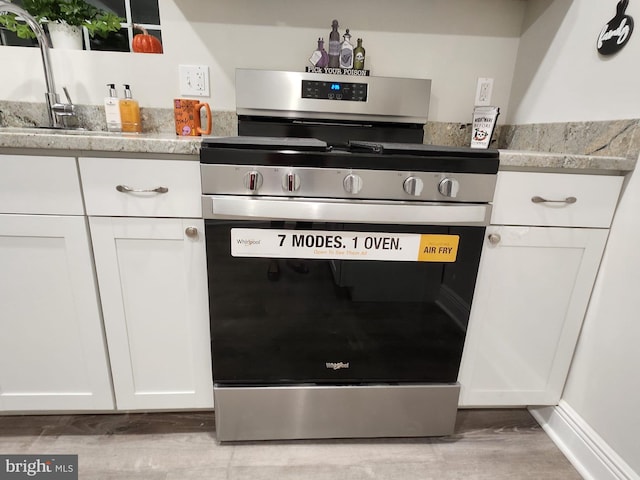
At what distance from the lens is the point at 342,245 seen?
89 centimetres

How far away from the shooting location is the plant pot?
4.05ft

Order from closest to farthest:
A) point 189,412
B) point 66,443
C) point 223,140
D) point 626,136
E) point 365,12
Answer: point 223,140 → point 626,136 → point 66,443 → point 189,412 → point 365,12

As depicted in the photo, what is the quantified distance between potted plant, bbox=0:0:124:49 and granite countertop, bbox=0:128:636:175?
2.18 feet

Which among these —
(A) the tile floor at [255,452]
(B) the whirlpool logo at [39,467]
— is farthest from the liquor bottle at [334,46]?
(B) the whirlpool logo at [39,467]

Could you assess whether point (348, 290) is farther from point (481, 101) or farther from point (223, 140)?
point (481, 101)

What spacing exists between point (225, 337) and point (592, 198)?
113 centimetres

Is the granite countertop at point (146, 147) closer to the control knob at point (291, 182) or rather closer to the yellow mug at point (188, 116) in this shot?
the control knob at point (291, 182)

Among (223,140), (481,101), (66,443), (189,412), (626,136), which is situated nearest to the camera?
(223,140)

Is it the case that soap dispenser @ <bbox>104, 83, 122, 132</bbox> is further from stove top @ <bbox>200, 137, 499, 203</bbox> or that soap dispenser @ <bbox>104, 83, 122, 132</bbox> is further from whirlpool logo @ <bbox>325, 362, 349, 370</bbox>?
whirlpool logo @ <bbox>325, 362, 349, 370</bbox>

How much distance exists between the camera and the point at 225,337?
96 cm

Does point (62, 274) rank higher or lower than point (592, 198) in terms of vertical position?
lower

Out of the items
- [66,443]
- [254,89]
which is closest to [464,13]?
[254,89]

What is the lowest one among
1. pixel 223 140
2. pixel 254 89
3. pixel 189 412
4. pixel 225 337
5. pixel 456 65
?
pixel 189 412

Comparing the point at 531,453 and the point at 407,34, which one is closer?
the point at 531,453
